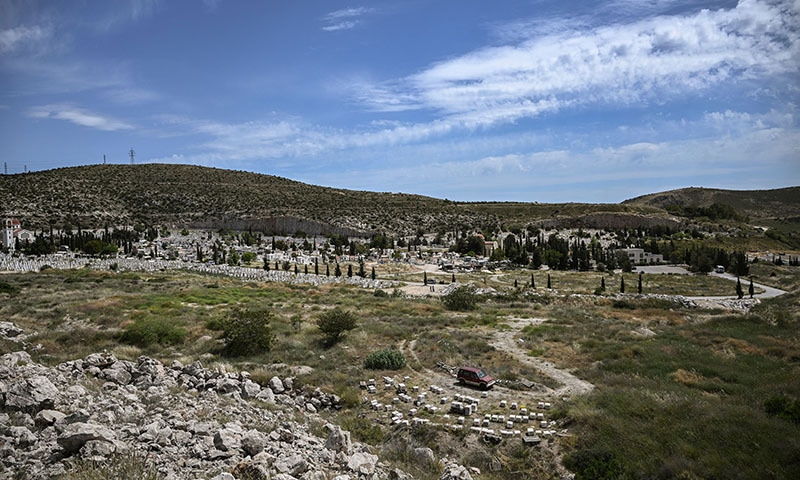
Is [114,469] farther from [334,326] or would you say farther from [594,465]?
[334,326]

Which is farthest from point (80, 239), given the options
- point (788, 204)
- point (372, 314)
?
point (788, 204)

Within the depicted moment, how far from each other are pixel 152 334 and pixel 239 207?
85200 mm

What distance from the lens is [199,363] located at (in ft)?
46.7

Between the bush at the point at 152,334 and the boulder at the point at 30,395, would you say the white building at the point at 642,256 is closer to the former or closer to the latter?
the bush at the point at 152,334

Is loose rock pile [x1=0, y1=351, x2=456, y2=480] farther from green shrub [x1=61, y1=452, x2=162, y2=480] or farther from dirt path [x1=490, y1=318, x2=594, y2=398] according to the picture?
dirt path [x1=490, y1=318, x2=594, y2=398]

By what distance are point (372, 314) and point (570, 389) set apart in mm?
15116

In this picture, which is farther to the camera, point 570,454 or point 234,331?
point 234,331

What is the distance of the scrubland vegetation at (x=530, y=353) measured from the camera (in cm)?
961

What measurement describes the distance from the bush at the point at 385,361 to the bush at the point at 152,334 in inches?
323

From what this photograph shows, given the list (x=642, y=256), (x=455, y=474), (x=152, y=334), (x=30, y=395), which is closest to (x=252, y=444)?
(x=455, y=474)

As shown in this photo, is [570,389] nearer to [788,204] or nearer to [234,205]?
[234,205]

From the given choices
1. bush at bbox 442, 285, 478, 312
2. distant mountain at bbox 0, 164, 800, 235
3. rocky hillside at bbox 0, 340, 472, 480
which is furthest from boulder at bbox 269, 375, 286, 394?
distant mountain at bbox 0, 164, 800, 235

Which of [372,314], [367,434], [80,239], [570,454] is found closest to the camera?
[570,454]

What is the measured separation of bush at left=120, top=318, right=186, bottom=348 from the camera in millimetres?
17078
